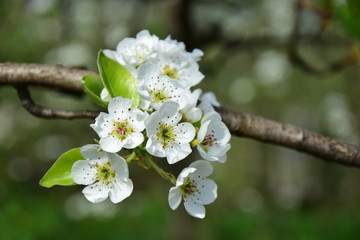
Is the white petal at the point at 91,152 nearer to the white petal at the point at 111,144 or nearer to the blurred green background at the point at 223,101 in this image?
the white petal at the point at 111,144

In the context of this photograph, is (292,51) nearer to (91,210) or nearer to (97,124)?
(97,124)

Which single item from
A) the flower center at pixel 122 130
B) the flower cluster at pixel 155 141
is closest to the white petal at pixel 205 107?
the flower cluster at pixel 155 141

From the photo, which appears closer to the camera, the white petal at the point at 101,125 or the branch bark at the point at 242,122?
the white petal at the point at 101,125

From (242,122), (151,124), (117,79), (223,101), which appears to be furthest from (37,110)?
(223,101)

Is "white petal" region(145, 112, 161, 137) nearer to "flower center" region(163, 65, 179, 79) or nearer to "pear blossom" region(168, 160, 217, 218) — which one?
"pear blossom" region(168, 160, 217, 218)

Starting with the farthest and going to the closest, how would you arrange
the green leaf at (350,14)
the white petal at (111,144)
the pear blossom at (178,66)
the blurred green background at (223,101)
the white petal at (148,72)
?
the blurred green background at (223,101) → the green leaf at (350,14) → the pear blossom at (178,66) → the white petal at (148,72) → the white petal at (111,144)

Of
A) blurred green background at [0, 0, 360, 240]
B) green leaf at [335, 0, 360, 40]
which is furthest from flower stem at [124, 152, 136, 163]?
green leaf at [335, 0, 360, 40]
